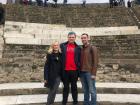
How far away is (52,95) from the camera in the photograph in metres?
7.96

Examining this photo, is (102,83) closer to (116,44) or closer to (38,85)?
(38,85)

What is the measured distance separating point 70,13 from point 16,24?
16.9 feet

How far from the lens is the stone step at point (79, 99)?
829 cm

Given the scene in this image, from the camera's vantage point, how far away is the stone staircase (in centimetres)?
835

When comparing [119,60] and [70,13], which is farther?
[70,13]

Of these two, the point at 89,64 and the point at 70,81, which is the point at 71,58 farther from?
the point at 70,81

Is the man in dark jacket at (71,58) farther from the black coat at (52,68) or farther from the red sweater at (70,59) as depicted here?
the black coat at (52,68)

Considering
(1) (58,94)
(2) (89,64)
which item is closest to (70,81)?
(2) (89,64)

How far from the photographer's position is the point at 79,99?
849cm

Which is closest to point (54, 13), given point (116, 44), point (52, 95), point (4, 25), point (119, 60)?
point (4, 25)

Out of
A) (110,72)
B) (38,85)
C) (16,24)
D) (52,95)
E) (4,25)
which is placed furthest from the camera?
(16,24)

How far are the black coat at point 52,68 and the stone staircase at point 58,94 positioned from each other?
0.74m

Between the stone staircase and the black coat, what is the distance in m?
0.74

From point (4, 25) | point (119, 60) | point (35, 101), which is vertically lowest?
point (35, 101)
